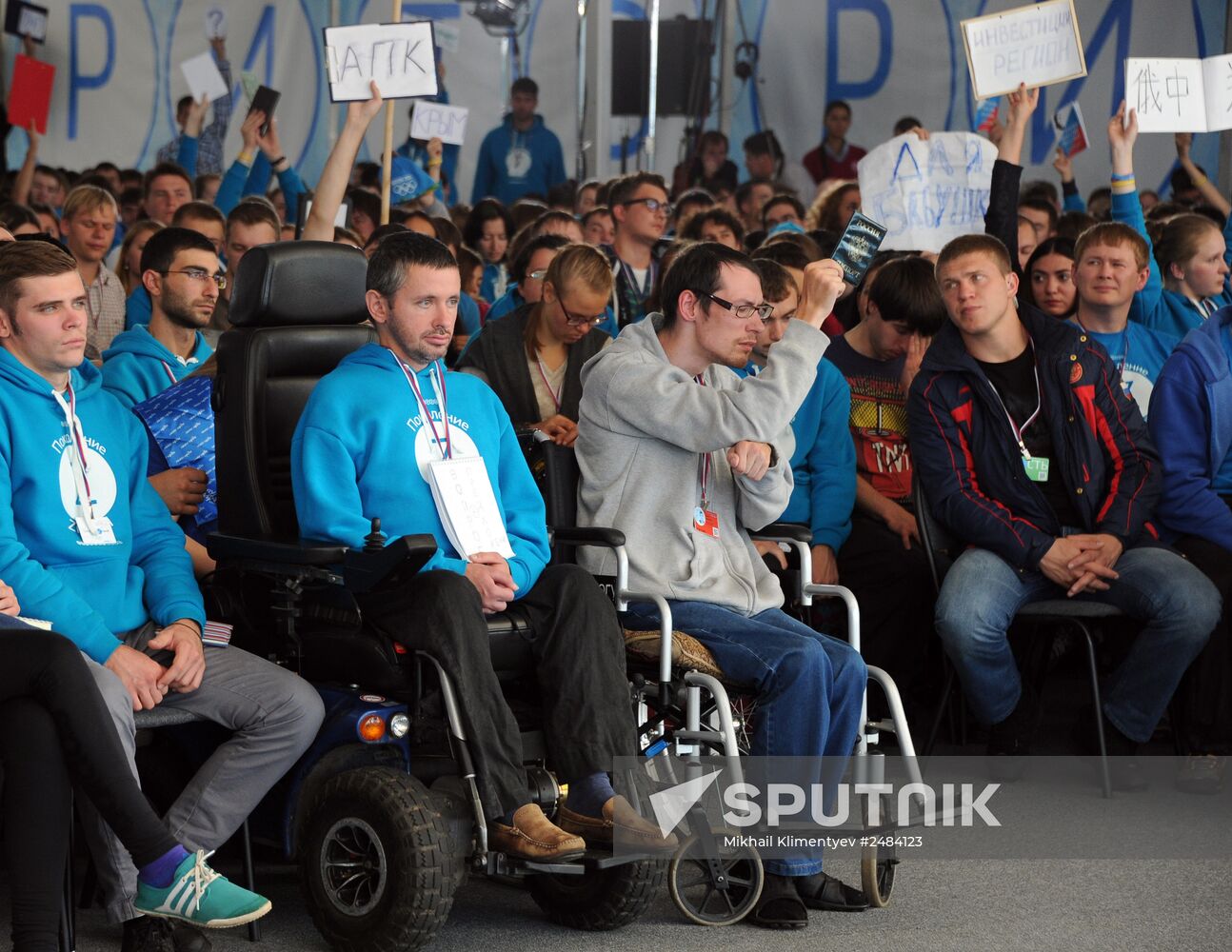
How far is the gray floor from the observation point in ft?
11.1

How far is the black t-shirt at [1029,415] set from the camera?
4.68m

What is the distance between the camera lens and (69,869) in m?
3.10

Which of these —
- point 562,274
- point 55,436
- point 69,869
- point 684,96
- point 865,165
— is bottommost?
point 69,869

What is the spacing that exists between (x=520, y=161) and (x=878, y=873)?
779 centimetres

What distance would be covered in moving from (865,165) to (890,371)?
0.98 meters

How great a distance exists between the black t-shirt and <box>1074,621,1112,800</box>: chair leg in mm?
346

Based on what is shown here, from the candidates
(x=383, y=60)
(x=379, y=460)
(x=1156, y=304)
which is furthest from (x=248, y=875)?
(x=1156, y=304)

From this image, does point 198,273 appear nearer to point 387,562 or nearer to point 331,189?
point 331,189

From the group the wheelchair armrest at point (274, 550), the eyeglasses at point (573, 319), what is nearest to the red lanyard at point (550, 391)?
the eyeglasses at point (573, 319)

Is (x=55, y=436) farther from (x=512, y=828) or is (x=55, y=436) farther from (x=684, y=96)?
(x=684, y=96)

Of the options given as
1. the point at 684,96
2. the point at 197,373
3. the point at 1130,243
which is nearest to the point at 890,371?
the point at 1130,243

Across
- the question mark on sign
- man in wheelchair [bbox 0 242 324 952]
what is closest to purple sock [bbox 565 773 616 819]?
man in wheelchair [bbox 0 242 324 952]

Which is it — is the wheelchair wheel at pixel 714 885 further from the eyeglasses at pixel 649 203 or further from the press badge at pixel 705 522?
the eyeglasses at pixel 649 203

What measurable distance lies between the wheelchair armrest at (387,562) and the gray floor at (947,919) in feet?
2.41
